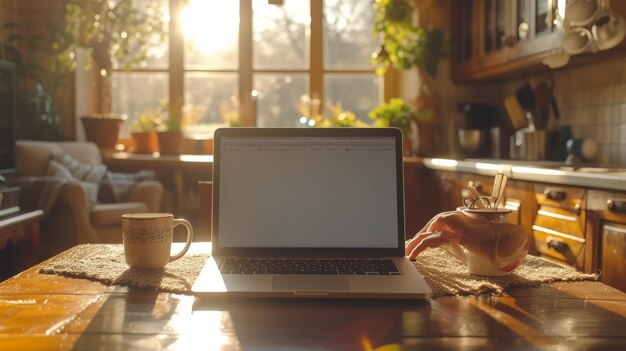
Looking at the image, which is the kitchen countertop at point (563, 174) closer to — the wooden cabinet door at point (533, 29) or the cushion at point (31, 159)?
the wooden cabinet door at point (533, 29)

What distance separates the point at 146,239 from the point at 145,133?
3.80m

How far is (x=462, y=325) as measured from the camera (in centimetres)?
88

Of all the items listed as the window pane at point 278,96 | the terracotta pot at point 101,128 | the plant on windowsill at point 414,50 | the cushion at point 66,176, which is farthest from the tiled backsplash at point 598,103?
the terracotta pot at point 101,128

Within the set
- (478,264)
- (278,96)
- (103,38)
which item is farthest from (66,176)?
(478,264)

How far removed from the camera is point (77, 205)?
376 centimetres

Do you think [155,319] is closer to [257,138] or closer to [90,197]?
[257,138]

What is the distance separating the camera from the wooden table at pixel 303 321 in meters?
0.80

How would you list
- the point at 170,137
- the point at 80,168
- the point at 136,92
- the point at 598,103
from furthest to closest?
1. the point at 136,92
2. the point at 170,137
3. the point at 80,168
4. the point at 598,103

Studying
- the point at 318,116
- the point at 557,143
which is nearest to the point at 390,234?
the point at 557,143

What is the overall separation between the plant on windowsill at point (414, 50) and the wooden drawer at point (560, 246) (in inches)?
77.0

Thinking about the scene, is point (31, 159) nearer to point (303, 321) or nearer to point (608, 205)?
point (608, 205)

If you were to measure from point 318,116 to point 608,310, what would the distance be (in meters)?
4.16

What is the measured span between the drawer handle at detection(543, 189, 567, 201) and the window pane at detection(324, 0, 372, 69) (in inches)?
110

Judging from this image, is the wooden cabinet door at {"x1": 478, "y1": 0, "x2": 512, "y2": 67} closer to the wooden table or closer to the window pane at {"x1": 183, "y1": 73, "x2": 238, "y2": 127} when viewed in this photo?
the window pane at {"x1": 183, "y1": 73, "x2": 238, "y2": 127}
